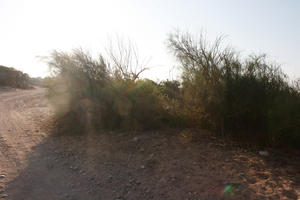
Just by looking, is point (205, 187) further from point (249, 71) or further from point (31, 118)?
point (31, 118)

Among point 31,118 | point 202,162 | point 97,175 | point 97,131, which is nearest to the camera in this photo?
point 97,175

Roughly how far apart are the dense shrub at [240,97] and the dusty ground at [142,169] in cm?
61

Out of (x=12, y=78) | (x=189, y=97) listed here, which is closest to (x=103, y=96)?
(x=189, y=97)

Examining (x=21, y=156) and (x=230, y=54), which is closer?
(x=21, y=156)

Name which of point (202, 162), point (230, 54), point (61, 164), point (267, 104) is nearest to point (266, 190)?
point (202, 162)

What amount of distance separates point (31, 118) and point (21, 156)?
5.40 meters

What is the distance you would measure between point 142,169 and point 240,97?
10.5ft

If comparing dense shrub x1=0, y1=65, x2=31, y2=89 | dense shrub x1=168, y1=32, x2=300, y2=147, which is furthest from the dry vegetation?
dense shrub x1=0, y1=65, x2=31, y2=89

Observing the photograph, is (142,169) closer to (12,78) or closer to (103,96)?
(103,96)

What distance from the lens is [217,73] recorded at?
6.22m

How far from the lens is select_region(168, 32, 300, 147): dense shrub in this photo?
17.6 ft

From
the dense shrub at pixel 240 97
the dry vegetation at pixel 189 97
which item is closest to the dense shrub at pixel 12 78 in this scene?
the dry vegetation at pixel 189 97

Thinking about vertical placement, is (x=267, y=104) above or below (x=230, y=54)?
below

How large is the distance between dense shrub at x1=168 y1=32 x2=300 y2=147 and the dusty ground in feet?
2.00
